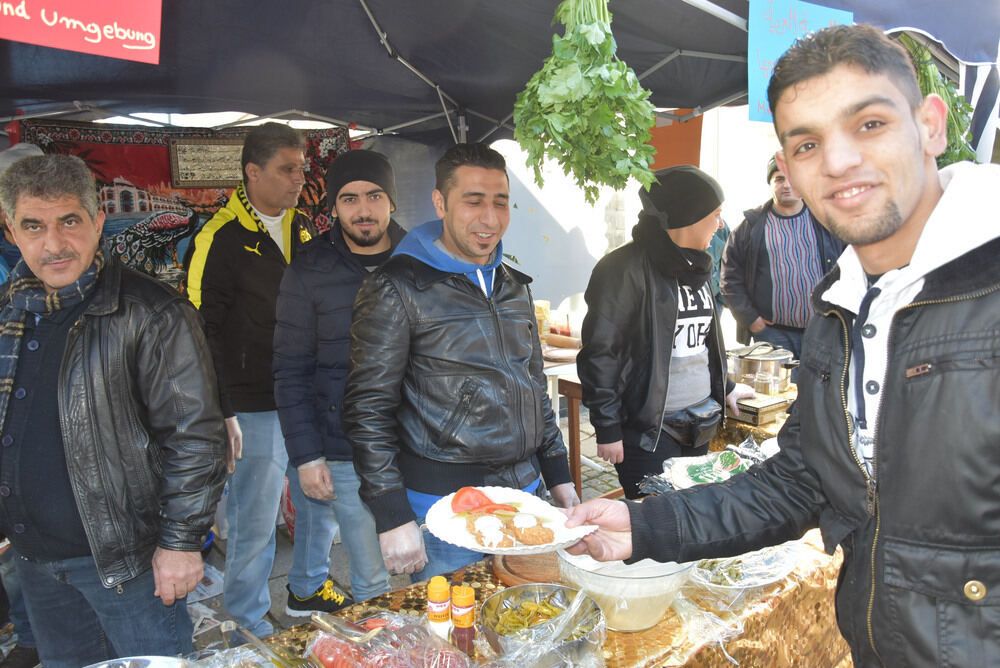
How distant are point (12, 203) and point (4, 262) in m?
1.41

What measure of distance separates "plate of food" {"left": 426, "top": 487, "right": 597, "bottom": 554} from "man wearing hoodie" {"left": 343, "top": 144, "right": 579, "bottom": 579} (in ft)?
1.12

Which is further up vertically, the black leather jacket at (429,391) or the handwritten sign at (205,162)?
the handwritten sign at (205,162)

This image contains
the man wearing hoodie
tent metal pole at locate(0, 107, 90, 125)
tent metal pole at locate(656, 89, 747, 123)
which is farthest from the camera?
tent metal pole at locate(0, 107, 90, 125)

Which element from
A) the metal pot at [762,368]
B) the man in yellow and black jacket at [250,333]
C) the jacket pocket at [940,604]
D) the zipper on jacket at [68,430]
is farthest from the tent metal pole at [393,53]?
the jacket pocket at [940,604]

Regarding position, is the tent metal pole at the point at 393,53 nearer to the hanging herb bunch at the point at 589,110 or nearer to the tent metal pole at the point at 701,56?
the tent metal pole at the point at 701,56

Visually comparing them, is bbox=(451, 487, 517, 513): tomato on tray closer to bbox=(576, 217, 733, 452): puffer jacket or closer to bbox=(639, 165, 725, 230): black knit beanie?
bbox=(576, 217, 733, 452): puffer jacket

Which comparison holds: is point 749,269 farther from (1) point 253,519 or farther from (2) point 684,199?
(1) point 253,519

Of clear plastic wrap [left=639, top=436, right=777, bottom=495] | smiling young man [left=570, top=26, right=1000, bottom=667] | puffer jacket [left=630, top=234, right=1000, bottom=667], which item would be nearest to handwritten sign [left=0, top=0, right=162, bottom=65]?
smiling young man [left=570, top=26, right=1000, bottom=667]

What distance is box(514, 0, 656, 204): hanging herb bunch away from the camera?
1738 millimetres

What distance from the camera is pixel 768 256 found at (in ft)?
15.5

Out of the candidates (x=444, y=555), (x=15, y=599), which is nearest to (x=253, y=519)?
(x=15, y=599)

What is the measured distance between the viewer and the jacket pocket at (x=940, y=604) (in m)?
1.04

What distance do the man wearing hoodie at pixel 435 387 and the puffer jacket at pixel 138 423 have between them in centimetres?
49

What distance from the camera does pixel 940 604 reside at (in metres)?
1.08
